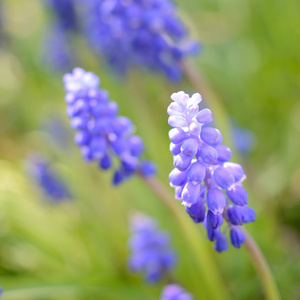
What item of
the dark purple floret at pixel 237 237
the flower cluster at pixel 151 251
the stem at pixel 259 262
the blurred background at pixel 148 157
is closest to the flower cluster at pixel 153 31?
the blurred background at pixel 148 157

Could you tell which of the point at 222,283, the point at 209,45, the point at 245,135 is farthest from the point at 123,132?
the point at 209,45

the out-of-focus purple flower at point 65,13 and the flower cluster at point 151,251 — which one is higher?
the out-of-focus purple flower at point 65,13

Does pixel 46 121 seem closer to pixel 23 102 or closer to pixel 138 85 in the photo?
pixel 23 102

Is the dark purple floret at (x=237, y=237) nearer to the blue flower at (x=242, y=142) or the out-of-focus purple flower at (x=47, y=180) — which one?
the blue flower at (x=242, y=142)

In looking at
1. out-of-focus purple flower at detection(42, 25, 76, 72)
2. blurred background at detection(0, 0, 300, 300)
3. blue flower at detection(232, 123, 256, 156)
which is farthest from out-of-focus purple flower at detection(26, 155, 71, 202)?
blue flower at detection(232, 123, 256, 156)

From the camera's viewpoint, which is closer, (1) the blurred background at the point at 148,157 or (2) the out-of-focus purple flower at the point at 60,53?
(1) the blurred background at the point at 148,157

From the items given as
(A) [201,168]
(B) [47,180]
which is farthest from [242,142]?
(A) [201,168]
